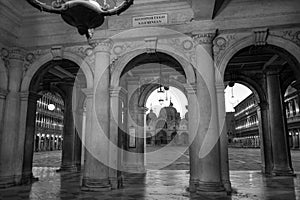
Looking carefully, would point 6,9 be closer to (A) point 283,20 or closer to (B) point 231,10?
(B) point 231,10

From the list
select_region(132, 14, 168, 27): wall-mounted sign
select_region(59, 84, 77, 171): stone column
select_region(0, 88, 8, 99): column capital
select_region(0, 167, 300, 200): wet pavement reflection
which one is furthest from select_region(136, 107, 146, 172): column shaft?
select_region(0, 88, 8, 99): column capital

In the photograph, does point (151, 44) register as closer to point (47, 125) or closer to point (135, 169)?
point (135, 169)

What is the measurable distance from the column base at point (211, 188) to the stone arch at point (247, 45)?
10.8 feet

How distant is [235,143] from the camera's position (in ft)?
205

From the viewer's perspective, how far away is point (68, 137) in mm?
13758

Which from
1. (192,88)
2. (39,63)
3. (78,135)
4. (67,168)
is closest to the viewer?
(192,88)

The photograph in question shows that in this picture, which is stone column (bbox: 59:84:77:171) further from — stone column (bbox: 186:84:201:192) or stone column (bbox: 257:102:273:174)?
stone column (bbox: 257:102:273:174)

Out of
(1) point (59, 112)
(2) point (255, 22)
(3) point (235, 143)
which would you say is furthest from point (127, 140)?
(3) point (235, 143)

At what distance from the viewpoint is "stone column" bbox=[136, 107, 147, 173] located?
504 inches

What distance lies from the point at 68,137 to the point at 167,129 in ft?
168

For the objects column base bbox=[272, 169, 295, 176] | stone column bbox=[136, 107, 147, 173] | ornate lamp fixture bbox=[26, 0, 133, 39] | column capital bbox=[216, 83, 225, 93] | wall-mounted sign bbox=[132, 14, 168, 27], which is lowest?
column base bbox=[272, 169, 295, 176]

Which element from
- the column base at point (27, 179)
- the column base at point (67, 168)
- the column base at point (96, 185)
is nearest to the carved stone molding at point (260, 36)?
the column base at point (96, 185)

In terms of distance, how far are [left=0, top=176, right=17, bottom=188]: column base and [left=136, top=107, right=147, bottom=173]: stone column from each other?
5.76m

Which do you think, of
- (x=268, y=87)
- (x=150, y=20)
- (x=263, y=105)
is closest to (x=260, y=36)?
(x=150, y=20)
